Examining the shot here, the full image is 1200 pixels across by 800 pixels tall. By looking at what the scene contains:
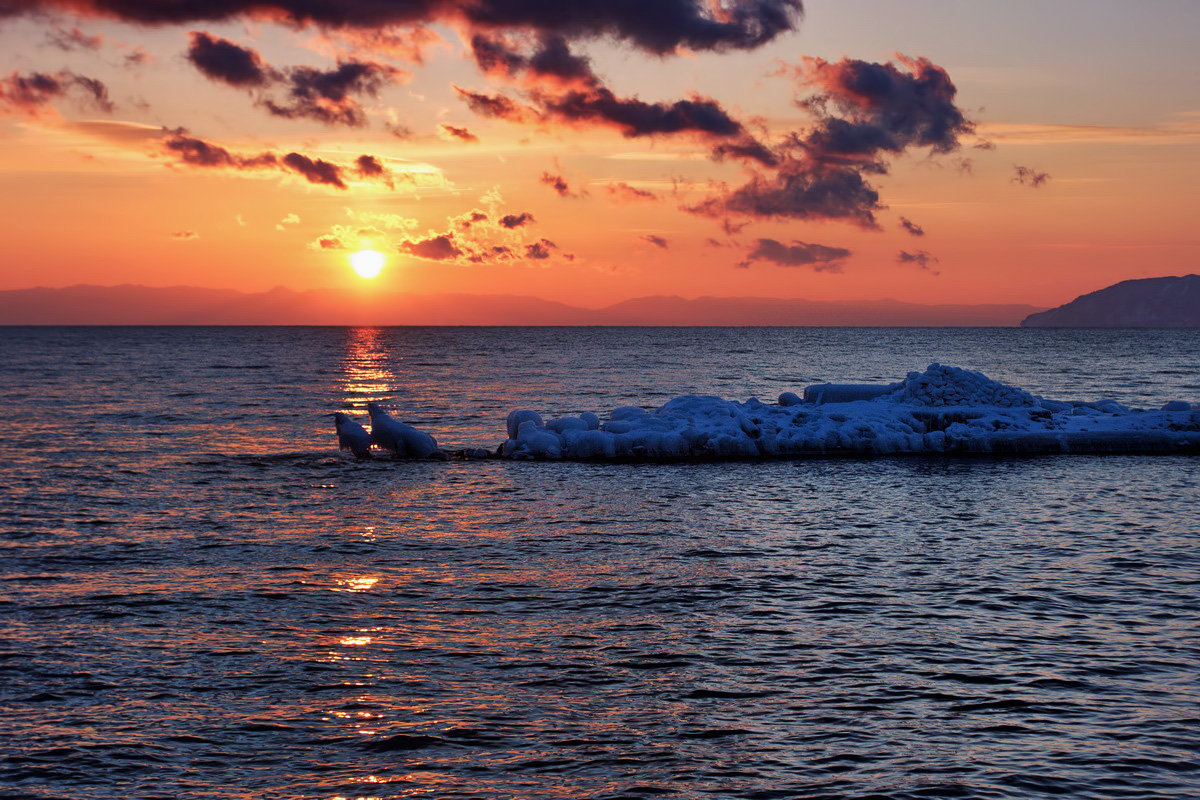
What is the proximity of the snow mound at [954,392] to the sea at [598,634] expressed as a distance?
8958 millimetres

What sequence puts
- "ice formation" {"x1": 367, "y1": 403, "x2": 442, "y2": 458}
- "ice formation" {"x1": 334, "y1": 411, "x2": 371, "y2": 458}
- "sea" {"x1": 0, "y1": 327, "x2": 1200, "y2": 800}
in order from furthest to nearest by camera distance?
"ice formation" {"x1": 334, "y1": 411, "x2": 371, "y2": 458}
"ice formation" {"x1": 367, "y1": 403, "x2": 442, "y2": 458}
"sea" {"x1": 0, "y1": 327, "x2": 1200, "y2": 800}

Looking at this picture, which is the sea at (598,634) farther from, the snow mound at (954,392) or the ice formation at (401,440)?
the snow mound at (954,392)

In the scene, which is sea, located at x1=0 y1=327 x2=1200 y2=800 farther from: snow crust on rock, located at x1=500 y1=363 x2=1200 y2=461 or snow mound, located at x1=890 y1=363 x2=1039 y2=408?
snow mound, located at x1=890 y1=363 x2=1039 y2=408

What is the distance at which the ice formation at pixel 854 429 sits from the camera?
1426 inches

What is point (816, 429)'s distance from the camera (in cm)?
3759

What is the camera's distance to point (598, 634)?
14648 mm

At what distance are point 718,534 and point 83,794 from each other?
1466cm

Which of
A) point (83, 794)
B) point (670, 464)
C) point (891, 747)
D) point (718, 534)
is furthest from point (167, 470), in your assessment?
point (891, 747)

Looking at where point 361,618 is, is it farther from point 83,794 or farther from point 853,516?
point 853,516

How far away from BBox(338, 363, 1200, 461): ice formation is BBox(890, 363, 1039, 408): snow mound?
4 centimetres

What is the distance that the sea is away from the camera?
10.2 metres

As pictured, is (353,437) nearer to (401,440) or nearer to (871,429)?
(401,440)

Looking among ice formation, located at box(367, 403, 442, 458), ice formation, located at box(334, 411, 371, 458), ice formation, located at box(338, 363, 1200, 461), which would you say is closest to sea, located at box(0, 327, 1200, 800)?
ice formation, located at box(367, 403, 442, 458)

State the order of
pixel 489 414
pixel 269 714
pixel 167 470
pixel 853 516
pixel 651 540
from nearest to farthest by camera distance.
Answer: pixel 269 714 → pixel 651 540 → pixel 853 516 → pixel 167 470 → pixel 489 414
